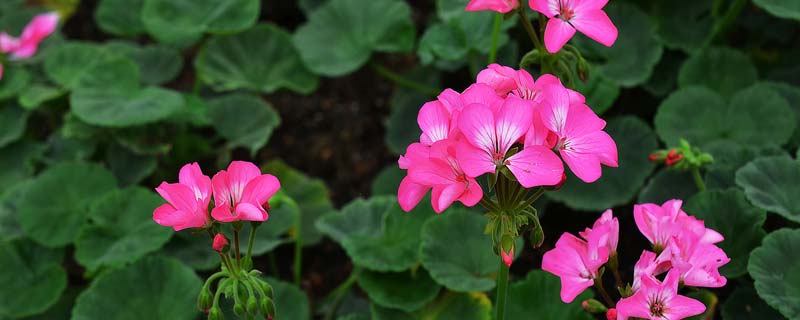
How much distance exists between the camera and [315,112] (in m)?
2.94

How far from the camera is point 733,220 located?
1768mm

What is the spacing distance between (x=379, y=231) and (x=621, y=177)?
0.66 meters

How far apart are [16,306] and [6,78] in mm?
952

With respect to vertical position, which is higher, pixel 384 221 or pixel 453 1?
pixel 453 1

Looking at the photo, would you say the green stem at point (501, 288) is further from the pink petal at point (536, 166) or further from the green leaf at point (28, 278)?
the green leaf at point (28, 278)

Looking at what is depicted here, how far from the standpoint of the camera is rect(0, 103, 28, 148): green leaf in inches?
101

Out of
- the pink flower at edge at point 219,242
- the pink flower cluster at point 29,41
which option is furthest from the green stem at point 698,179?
the pink flower cluster at point 29,41

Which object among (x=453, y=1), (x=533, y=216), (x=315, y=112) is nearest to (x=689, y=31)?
(x=453, y=1)

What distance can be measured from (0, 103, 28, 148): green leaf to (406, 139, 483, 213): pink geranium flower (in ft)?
6.00

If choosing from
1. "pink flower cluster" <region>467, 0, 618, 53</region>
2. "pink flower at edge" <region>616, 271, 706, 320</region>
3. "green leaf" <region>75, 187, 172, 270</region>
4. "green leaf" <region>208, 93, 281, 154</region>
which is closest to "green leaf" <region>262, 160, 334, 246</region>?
"green leaf" <region>208, 93, 281, 154</region>

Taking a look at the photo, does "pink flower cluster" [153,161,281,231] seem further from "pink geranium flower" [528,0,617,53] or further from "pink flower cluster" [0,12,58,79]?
"pink flower cluster" [0,12,58,79]

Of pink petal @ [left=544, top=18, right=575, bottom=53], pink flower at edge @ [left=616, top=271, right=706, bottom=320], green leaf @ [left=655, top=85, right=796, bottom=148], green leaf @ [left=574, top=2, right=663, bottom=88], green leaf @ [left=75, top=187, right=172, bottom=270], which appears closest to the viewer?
pink flower at edge @ [left=616, top=271, right=706, bottom=320]

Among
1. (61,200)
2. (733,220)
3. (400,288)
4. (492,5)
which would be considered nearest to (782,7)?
(733,220)

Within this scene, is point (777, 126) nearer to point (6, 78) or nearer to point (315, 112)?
point (315, 112)
